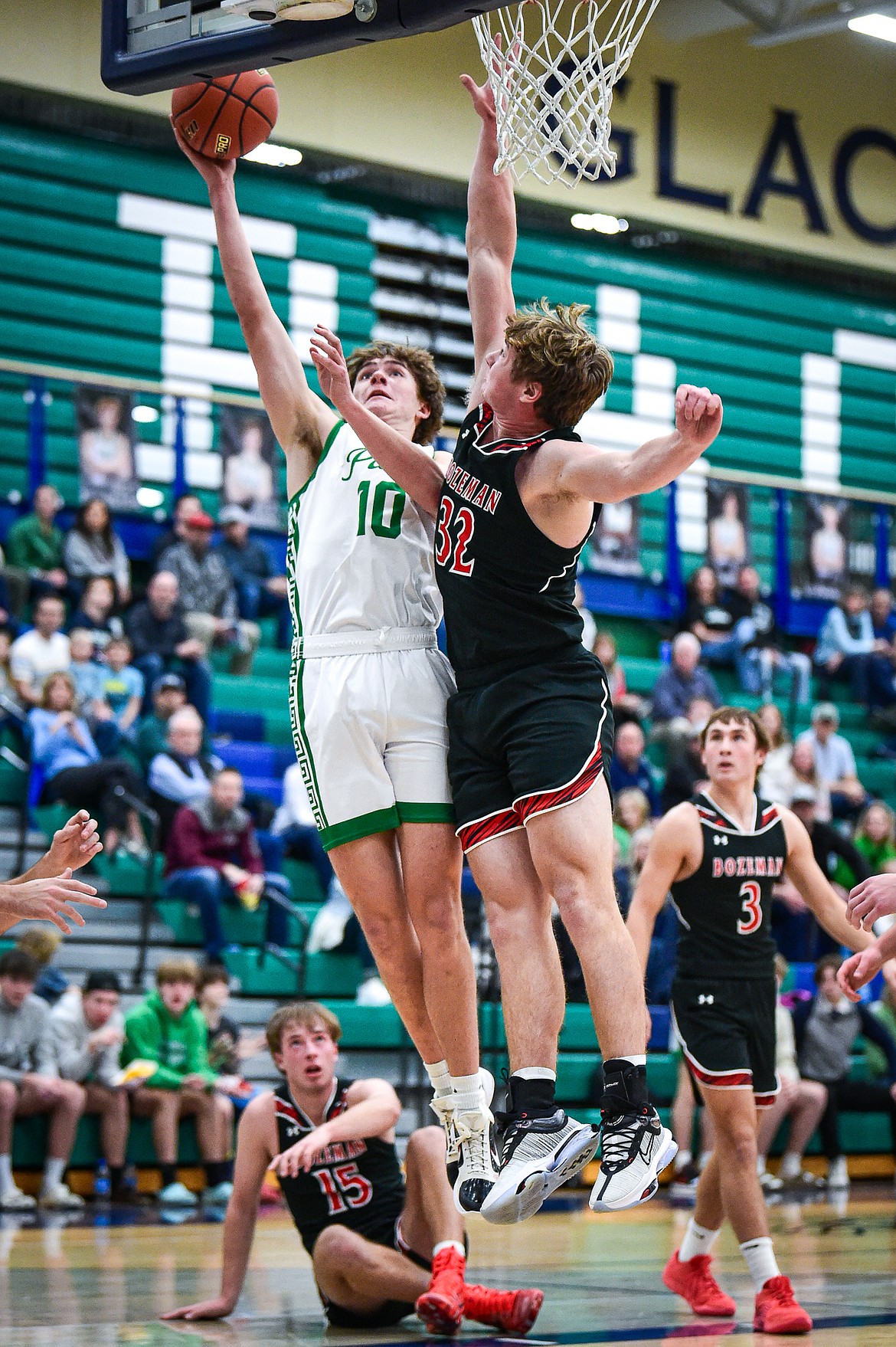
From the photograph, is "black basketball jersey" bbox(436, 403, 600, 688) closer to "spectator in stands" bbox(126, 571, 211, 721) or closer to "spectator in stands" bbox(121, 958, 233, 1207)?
"spectator in stands" bbox(121, 958, 233, 1207)

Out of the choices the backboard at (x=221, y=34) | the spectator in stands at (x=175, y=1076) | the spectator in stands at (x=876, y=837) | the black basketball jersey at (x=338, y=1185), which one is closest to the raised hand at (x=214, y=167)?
the backboard at (x=221, y=34)

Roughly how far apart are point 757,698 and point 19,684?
7522mm

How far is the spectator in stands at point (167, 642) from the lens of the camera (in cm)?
1306

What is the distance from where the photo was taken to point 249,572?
46.9 ft

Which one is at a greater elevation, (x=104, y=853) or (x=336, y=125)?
(x=336, y=125)

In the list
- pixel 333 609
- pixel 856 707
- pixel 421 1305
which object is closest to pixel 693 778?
pixel 856 707

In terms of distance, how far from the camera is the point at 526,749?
4.93 metres

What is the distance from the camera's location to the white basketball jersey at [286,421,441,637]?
5457mm

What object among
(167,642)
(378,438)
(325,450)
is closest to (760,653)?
(167,642)

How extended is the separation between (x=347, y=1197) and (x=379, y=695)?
8.67 feet

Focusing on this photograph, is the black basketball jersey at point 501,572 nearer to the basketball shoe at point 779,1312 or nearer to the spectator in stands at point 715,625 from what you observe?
the basketball shoe at point 779,1312

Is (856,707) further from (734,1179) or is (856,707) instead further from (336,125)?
(734,1179)

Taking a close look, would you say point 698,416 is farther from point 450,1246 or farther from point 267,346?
point 450,1246

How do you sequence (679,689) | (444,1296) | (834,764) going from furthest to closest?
(834,764) < (679,689) < (444,1296)
